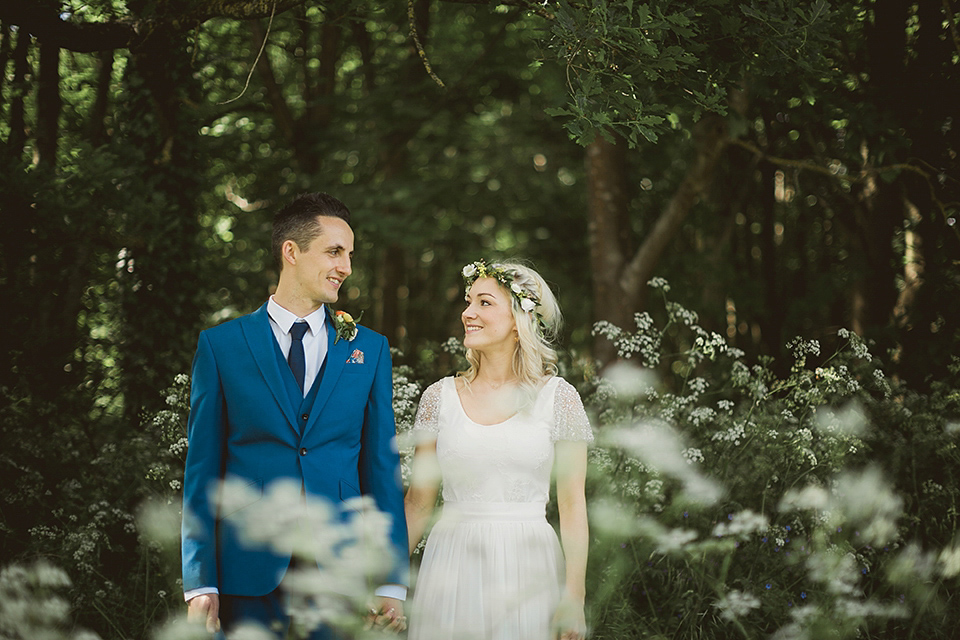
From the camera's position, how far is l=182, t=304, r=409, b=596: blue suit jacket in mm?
2637

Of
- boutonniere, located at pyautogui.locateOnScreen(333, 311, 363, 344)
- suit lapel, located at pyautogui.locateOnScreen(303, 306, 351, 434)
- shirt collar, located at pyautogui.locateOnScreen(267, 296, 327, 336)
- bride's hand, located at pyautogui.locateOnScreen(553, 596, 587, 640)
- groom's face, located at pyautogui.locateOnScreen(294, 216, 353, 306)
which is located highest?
groom's face, located at pyautogui.locateOnScreen(294, 216, 353, 306)

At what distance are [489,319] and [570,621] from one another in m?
1.21

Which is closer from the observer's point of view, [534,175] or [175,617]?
[175,617]

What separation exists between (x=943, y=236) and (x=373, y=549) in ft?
19.7

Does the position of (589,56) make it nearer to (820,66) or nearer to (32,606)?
(820,66)

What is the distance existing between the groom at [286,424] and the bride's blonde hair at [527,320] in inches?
27.7

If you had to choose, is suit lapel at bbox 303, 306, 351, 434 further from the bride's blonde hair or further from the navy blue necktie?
the bride's blonde hair

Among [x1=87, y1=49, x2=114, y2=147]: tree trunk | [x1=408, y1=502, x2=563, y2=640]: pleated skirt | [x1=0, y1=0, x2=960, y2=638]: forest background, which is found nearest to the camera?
[x1=408, y1=502, x2=563, y2=640]: pleated skirt

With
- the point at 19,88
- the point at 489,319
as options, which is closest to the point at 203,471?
the point at 489,319

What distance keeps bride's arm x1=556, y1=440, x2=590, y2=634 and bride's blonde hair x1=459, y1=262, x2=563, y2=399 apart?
31 centimetres

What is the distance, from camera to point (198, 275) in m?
6.18

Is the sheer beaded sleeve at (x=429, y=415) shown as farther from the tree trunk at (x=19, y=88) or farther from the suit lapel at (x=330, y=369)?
the tree trunk at (x=19, y=88)

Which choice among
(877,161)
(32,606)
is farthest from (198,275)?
(877,161)

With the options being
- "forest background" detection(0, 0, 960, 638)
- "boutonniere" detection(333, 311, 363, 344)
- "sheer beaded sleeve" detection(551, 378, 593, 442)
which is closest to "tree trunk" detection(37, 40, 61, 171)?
"forest background" detection(0, 0, 960, 638)
